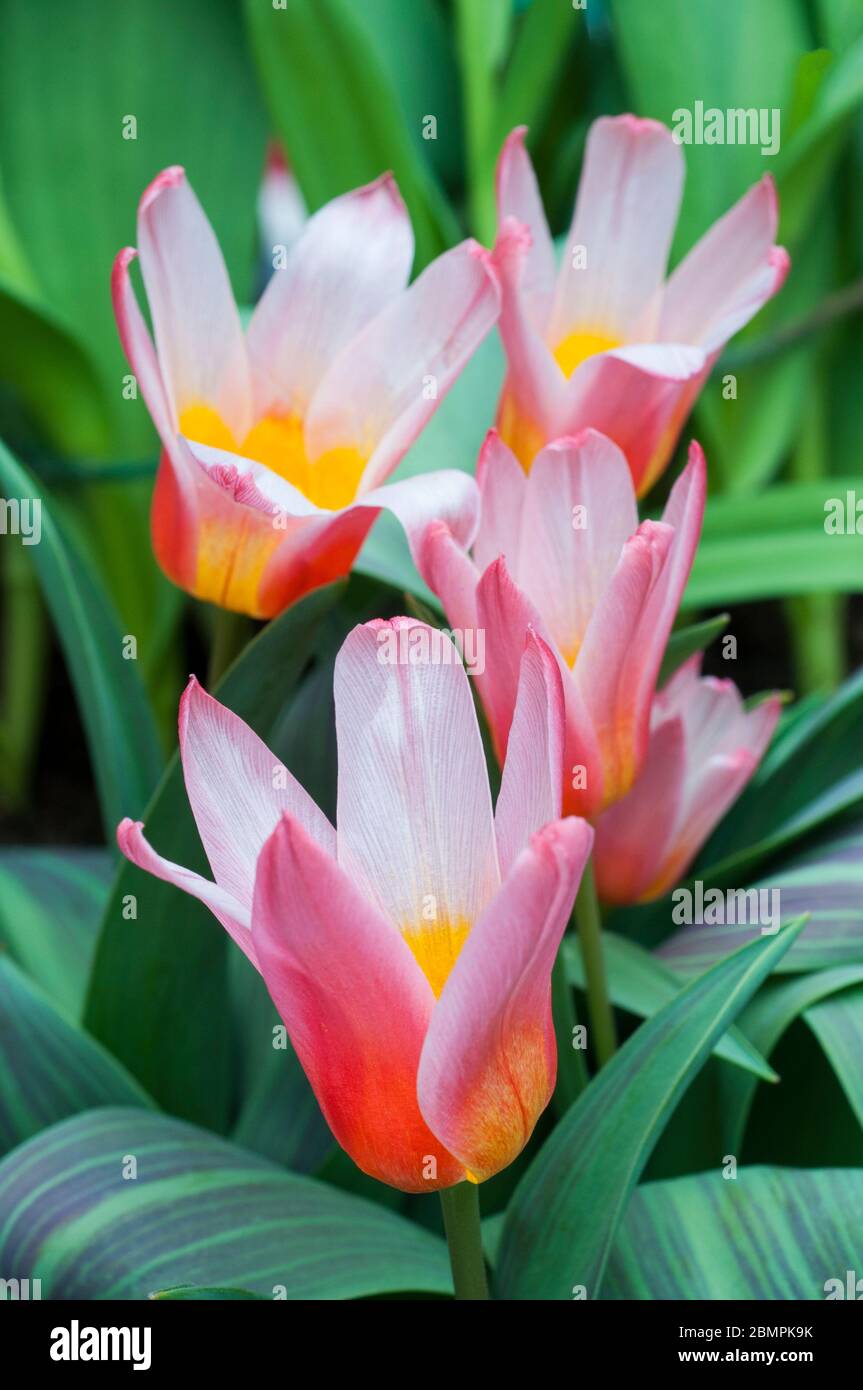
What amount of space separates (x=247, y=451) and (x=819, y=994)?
0.28 metres

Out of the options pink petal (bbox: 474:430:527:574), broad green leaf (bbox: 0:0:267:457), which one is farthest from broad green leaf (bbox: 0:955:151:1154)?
broad green leaf (bbox: 0:0:267:457)

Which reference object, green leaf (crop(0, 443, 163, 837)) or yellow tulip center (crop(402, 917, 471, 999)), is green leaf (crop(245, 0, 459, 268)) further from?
yellow tulip center (crop(402, 917, 471, 999))

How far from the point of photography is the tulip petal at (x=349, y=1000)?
0.27 m

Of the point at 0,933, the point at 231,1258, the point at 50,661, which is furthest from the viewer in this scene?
the point at 50,661

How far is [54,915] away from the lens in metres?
0.64

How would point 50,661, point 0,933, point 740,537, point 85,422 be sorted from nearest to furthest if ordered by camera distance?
point 0,933
point 740,537
point 85,422
point 50,661

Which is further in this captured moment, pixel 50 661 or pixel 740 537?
pixel 50 661

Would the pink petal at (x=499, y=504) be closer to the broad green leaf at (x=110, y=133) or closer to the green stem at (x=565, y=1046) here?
the green stem at (x=565, y=1046)

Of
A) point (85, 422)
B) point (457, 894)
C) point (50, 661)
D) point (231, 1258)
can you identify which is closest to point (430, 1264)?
point (231, 1258)

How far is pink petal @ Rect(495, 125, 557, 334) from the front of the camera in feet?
1.55

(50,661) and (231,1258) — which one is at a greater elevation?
(50,661)

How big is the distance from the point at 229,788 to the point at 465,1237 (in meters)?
0.13

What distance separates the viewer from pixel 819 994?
476 millimetres

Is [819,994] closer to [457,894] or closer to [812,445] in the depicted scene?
[457,894]
